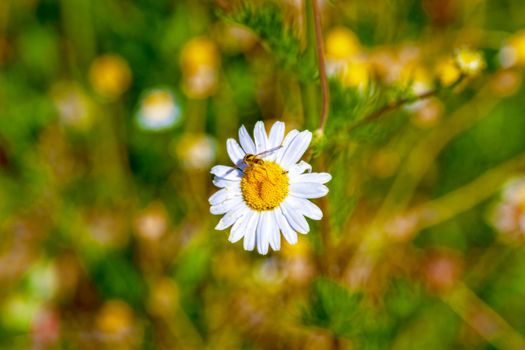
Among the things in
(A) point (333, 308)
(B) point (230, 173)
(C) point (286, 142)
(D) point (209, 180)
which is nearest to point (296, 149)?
(C) point (286, 142)

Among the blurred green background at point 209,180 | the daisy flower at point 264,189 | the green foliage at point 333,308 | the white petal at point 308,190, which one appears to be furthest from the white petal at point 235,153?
the blurred green background at point 209,180

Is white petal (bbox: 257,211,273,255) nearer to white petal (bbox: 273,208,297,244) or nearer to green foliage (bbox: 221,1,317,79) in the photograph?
white petal (bbox: 273,208,297,244)

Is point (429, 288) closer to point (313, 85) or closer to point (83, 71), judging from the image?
point (313, 85)

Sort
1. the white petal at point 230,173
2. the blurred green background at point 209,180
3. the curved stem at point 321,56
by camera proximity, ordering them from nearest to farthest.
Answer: the curved stem at point 321,56 < the white petal at point 230,173 < the blurred green background at point 209,180

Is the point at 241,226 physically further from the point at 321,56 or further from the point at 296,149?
the point at 321,56

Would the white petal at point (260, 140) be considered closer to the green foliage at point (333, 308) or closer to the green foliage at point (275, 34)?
the green foliage at point (275, 34)

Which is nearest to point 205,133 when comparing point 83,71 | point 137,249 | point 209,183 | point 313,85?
point 209,183
